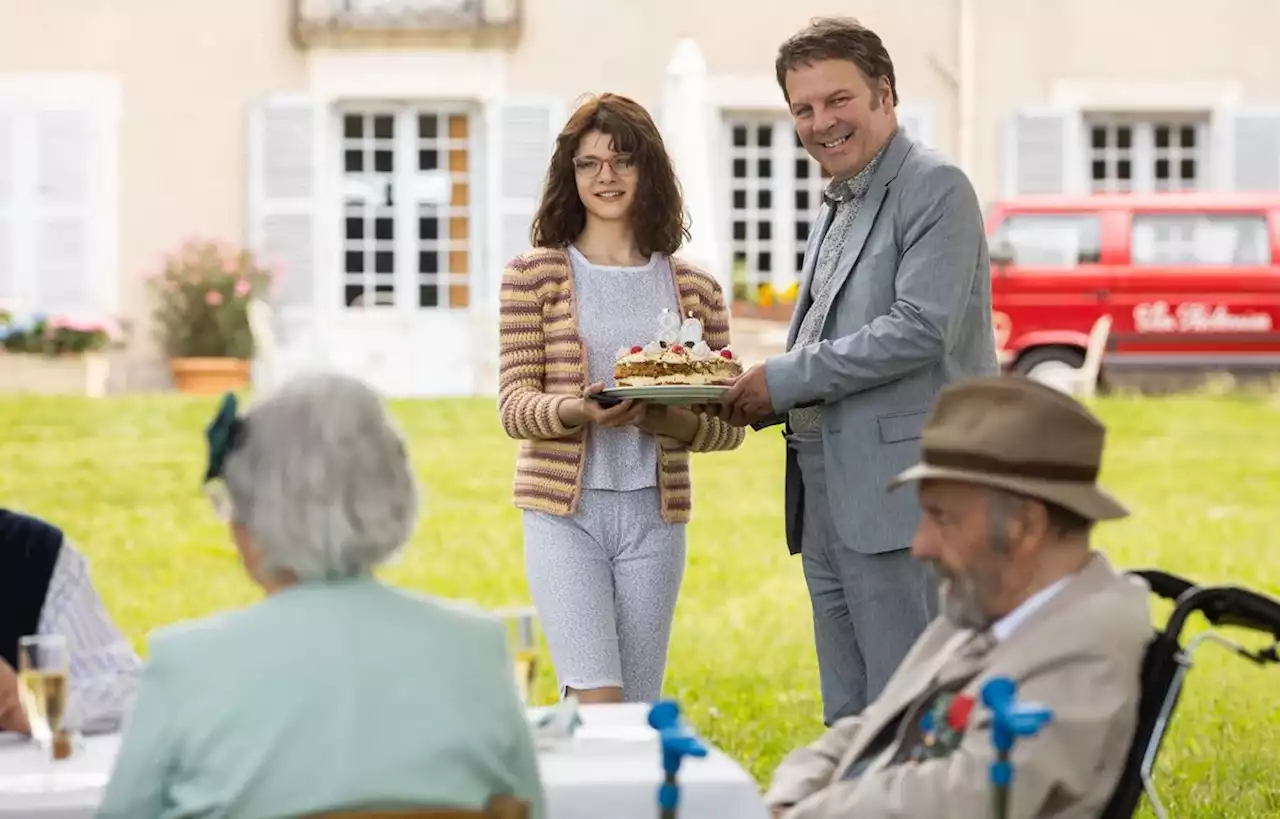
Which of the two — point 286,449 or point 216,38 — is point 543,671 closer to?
point 286,449

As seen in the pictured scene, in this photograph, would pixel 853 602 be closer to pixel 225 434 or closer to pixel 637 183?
pixel 637 183

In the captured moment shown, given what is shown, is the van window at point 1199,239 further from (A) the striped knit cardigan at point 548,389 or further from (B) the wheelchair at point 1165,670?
(B) the wheelchair at point 1165,670

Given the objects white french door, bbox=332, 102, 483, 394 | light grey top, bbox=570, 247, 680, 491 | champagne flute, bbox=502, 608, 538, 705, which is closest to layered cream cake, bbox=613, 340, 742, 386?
light grey top, bbox=570, 247, 680, 491

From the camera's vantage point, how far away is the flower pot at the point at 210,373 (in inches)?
657

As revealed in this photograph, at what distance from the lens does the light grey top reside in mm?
4312

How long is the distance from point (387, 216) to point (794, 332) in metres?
14.3

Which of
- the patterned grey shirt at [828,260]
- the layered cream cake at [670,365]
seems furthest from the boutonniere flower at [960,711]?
the layered cream cake at [670,365]

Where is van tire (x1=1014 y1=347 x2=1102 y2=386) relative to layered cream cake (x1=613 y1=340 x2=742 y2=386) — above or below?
below

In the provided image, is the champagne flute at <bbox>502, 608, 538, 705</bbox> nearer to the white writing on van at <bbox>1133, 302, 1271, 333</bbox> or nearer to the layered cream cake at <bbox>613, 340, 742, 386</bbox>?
the layered cream cake at <bbox>613, 340, 742, 386</bbox>

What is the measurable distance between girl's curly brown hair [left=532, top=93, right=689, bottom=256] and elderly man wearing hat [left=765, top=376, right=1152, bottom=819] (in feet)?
5.18

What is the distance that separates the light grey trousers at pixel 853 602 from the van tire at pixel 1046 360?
11.9 m

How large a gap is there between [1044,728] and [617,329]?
6.11 feet

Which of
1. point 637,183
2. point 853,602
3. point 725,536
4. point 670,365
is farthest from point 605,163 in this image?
point 725,536

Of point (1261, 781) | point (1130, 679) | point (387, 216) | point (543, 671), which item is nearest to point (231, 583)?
point (543, 671)
